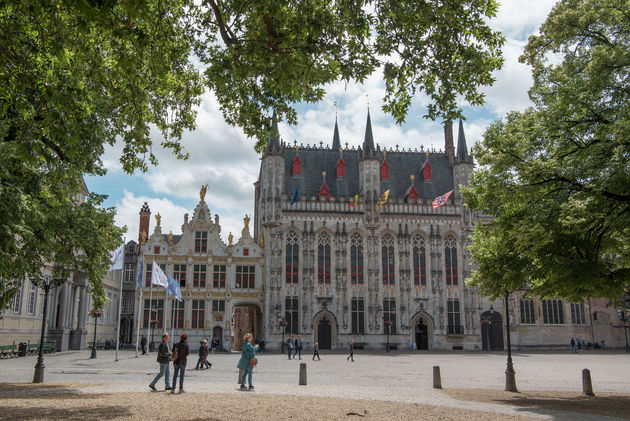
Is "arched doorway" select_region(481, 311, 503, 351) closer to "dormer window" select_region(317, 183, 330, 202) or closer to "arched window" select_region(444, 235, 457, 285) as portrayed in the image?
"arched window" select_region(444, 235, 457, 285)

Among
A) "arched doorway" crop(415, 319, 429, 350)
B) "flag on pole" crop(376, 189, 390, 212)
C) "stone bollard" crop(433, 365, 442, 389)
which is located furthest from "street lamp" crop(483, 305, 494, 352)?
"stone bollard" crop(433, 365, 442, 389)

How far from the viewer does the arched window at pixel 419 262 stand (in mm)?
54406

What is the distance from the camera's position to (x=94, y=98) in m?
15.0

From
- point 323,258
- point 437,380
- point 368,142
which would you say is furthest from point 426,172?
point 437,380

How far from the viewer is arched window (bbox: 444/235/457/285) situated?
180 ft

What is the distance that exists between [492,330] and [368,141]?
23247mm

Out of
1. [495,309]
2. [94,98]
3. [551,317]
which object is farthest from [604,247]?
[551,317]

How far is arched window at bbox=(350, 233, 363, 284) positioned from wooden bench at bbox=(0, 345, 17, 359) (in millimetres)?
29716

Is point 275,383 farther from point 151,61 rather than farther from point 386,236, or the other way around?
point 386,236

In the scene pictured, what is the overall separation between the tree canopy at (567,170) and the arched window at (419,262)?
36284 mm

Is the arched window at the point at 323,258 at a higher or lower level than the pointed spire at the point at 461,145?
lower

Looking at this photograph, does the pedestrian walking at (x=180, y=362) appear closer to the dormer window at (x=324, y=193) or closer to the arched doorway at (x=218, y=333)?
the arched doorway at (x=218, y=333)

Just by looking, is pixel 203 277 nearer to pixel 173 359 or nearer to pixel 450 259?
pixel 450 259

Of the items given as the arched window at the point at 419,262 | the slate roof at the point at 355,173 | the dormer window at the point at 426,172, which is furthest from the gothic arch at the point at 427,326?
the dormer window at the point at 426,172
